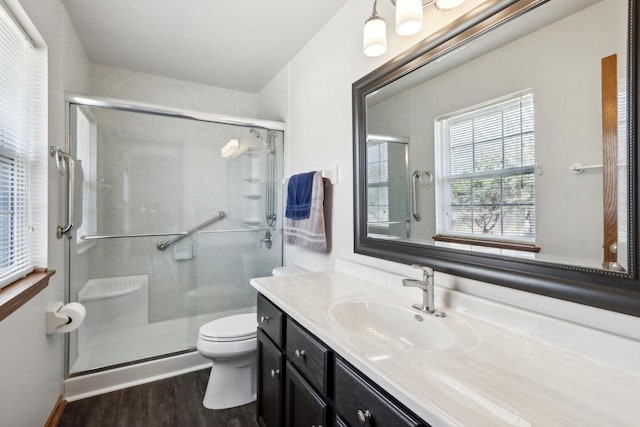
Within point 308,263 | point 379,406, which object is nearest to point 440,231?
point 379,406

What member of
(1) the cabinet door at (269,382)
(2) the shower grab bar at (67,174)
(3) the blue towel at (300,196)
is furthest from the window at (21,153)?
(3) the blue towel at (300,196)

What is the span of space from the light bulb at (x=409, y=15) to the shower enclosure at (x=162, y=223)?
159 cm

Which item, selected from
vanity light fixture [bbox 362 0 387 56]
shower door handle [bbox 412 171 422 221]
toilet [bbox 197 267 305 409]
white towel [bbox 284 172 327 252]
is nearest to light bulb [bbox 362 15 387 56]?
vanity light fixture [bbox 362 0 387 56]

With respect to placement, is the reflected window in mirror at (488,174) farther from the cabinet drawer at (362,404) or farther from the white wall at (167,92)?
the white wall at (167,92)

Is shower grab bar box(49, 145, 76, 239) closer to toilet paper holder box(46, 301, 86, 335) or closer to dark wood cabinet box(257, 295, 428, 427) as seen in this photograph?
toilet paper holder box(46, 301, 86, 335)

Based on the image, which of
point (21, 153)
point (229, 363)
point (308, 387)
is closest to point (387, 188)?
point (308, 387)

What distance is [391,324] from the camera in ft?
3.82

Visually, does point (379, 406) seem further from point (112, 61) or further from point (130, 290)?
point (112, 61)

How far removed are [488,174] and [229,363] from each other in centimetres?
176

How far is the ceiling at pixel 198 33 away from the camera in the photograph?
1.80 meters

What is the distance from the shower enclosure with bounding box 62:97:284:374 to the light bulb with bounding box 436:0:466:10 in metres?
1.70

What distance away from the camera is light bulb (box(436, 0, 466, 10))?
1066 mm

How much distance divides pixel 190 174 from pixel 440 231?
2.10 metres

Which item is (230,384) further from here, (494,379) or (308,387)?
(494,379)
